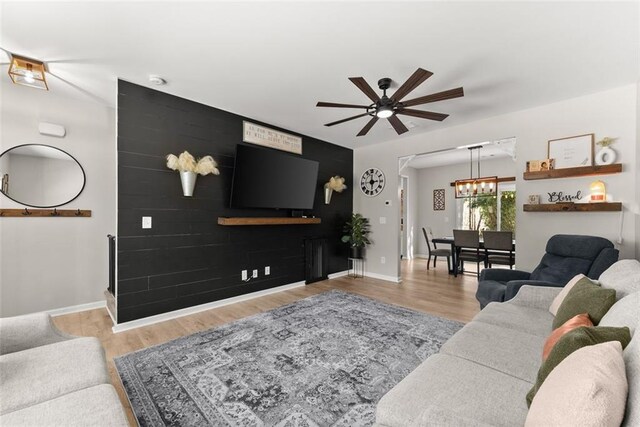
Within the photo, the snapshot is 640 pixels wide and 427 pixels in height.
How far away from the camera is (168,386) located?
1863 millimetres

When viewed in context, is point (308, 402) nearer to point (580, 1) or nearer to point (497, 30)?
point (497, 30)

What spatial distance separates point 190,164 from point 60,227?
1.75 m

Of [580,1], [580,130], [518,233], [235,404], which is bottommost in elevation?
[235,404]

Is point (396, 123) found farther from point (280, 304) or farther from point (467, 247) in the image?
point (467, 247)

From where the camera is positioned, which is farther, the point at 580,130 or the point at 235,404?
the point at 580,130

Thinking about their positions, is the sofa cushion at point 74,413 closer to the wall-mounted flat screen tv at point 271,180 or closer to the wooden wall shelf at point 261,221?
the wooden wall shelf at point 261,221

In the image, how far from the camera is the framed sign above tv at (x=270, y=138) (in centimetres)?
388

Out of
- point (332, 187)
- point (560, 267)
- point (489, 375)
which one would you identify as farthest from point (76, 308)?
point (560, 267)

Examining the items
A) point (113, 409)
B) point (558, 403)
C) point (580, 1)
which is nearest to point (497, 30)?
point (580, 1)

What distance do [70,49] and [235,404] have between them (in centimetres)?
309

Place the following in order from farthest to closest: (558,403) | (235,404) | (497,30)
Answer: (497,30), (235,404), (558,403)

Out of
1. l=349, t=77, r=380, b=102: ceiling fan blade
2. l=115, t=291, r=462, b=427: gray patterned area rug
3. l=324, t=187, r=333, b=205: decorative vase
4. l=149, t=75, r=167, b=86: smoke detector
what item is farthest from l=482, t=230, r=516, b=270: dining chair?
l=149, t=75, r=167, b=86: smoke detector

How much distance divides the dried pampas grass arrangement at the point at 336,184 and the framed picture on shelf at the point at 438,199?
12.8ft

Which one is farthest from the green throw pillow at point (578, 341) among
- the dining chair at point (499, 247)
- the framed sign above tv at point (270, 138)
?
the dining chair at point (499, 247)
